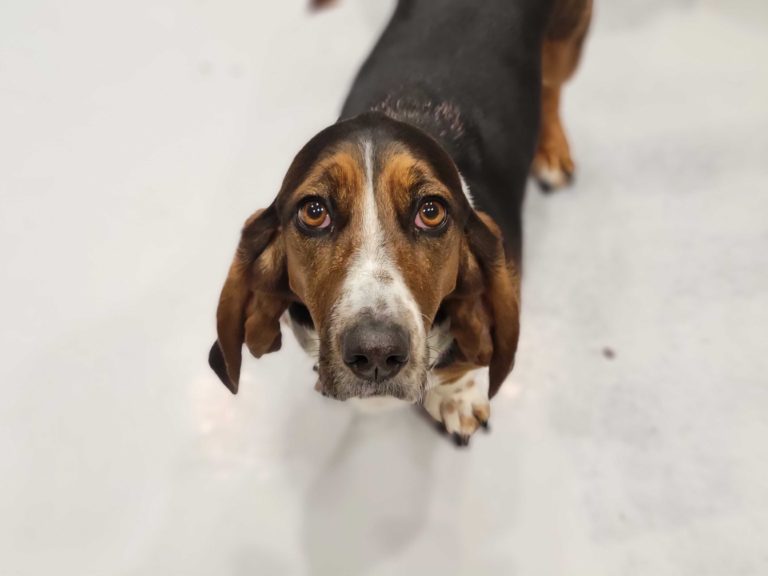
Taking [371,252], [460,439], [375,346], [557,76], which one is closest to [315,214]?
[371,252]

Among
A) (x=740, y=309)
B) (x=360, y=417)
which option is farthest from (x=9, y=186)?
(x=740, y=309)

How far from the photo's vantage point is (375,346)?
135cm

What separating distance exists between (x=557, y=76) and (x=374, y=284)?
5.63ft

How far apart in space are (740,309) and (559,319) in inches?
27.1

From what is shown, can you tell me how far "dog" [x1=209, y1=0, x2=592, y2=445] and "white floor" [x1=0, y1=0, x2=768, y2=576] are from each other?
36 centimetres

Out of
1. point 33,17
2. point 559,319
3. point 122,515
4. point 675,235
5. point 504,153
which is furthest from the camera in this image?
point 33,17

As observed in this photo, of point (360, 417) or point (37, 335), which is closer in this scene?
point (360, 417)

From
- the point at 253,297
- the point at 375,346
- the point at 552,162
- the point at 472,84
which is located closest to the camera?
the point at 375,346

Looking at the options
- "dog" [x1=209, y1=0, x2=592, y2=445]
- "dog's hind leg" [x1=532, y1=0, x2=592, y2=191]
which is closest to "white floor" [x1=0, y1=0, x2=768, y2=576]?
"dog's hind leg" [x1=532, y1=0, x2=592, y2=191]

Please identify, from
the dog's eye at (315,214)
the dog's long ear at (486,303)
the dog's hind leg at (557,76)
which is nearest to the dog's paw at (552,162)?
the dog's hind leg at (557,76)

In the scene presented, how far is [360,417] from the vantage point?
2.45 metres

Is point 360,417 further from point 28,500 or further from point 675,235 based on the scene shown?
point 675,235

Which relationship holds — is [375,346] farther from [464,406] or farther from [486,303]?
[464,406]

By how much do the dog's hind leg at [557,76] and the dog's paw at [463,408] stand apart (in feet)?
3.35
